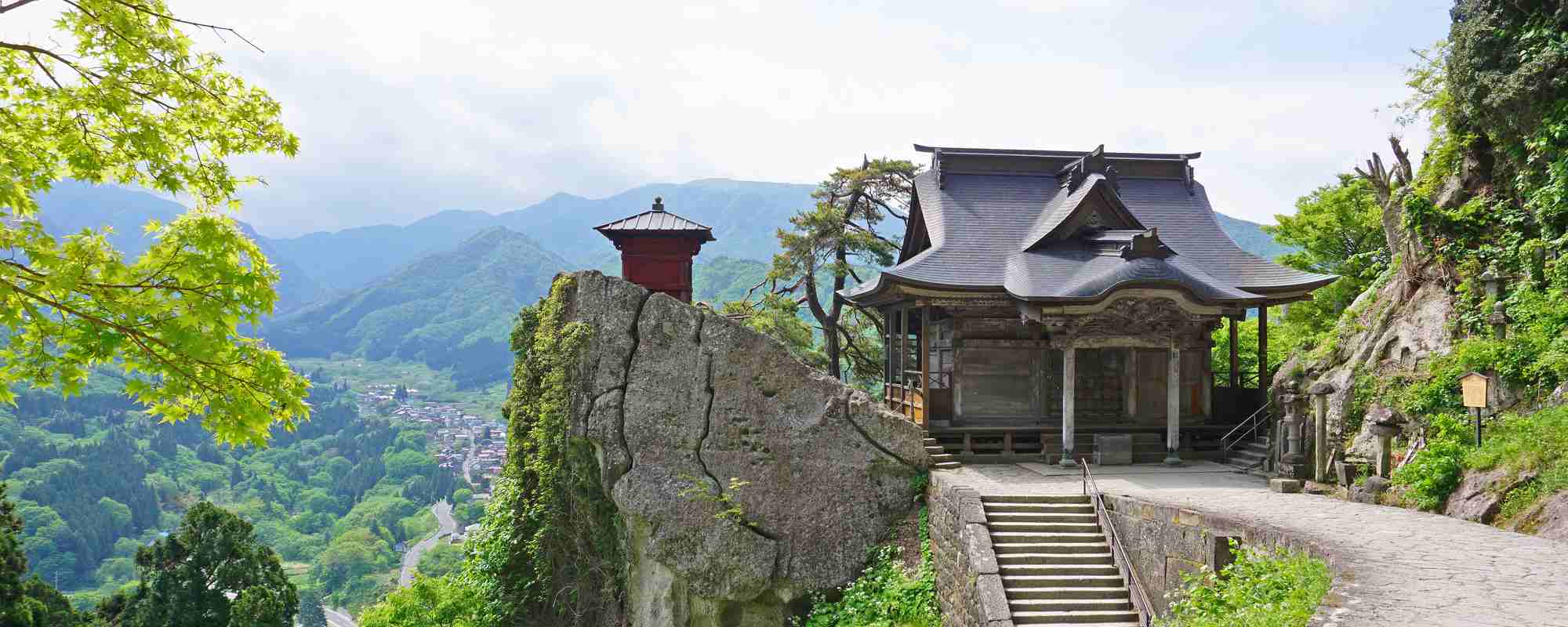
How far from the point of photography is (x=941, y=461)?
629 inches

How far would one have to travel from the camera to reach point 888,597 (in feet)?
45.3

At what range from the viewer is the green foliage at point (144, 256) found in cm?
523

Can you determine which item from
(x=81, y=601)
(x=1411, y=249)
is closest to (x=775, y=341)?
(x=1411, y=249)

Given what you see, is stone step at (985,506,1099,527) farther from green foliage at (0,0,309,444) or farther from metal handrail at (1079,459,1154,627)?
green foliage at (0,0,309,444)

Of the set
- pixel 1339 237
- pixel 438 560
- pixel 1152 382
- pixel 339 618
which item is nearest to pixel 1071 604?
pixel 1152 382

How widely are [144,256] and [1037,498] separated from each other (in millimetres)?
11934

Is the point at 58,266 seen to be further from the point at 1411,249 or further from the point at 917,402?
the point at 1411,249

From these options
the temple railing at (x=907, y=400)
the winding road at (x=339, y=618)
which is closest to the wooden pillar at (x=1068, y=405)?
the temple railing at (x=907, y=400)

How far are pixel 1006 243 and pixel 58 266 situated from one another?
17.3 meters

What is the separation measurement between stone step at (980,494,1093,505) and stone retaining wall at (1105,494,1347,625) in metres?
0.57

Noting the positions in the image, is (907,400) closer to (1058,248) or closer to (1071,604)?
(1058,248)

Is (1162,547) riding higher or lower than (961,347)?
lower

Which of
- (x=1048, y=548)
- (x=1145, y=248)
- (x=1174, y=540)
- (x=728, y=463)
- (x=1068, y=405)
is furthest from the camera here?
(x=1145, y=248)

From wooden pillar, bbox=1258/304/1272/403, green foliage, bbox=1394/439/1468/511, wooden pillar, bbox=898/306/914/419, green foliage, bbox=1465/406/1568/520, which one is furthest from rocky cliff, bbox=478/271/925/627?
wooden pillar, bbox=1258/304/1272/403
